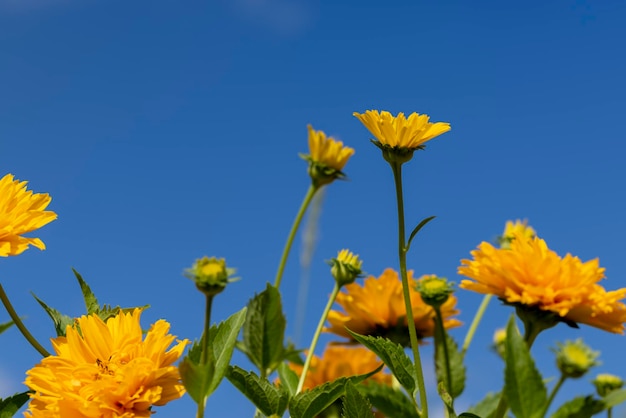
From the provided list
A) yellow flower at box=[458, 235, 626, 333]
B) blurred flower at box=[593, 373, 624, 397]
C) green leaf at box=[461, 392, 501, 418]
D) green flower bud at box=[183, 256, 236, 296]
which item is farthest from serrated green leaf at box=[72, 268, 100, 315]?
blurred flower at box=[593, 373, 624, 397]

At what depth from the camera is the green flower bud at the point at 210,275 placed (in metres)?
0.89

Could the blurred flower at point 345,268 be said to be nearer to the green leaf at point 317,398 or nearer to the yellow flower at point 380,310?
the yellow flower at point 380,310

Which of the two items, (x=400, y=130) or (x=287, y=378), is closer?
(x=400, y=130)

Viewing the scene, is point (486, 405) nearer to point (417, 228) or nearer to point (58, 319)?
point (417, 228)

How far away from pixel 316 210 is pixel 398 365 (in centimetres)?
204

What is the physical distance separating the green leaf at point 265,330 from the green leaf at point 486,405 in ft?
1.24

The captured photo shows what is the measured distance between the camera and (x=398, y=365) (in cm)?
95

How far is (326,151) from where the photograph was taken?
5.38 feet

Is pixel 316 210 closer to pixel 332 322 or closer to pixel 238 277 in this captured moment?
pixel 332 322

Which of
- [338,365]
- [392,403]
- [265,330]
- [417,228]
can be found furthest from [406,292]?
[338,365]

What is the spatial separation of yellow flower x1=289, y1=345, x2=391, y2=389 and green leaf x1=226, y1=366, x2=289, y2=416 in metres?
0.47

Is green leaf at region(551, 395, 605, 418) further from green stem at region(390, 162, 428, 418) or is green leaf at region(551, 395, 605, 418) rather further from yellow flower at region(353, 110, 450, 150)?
yellow flower at region(353, 110, 450, 150)

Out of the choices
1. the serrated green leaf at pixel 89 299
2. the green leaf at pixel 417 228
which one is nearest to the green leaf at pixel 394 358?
the green leaf at pixel 417 228

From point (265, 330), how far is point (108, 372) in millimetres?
331
